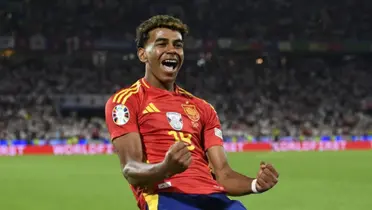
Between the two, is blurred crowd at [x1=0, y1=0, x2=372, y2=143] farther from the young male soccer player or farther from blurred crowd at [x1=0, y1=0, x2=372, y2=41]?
the young male soccer player

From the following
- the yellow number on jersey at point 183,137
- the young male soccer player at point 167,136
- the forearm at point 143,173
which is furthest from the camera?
the yellow number on jersey at point 183,137

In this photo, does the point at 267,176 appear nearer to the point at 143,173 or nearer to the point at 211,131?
the point at 211,131

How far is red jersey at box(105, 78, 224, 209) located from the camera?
4039mm

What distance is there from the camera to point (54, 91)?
1521 inches

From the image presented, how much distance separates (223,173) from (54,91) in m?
35.3

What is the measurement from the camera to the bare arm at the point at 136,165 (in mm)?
3689

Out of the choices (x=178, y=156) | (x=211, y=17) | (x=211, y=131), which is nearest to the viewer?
(x=178, y=156)

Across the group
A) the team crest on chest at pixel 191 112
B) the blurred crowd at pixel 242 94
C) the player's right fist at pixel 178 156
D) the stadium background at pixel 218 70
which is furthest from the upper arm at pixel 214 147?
the blurred crowd at pixel 242 94

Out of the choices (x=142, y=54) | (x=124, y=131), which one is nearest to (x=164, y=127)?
(x=124, y=131)

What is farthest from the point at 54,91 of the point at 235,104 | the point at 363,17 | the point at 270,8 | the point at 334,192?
the point at 334,192

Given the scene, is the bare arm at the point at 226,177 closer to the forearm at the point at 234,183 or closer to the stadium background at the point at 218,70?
the forearm at the point at 234,183

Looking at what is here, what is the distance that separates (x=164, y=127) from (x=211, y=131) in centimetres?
46

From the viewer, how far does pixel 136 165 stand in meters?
3.84

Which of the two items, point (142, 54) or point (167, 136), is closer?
point (167, 136)
